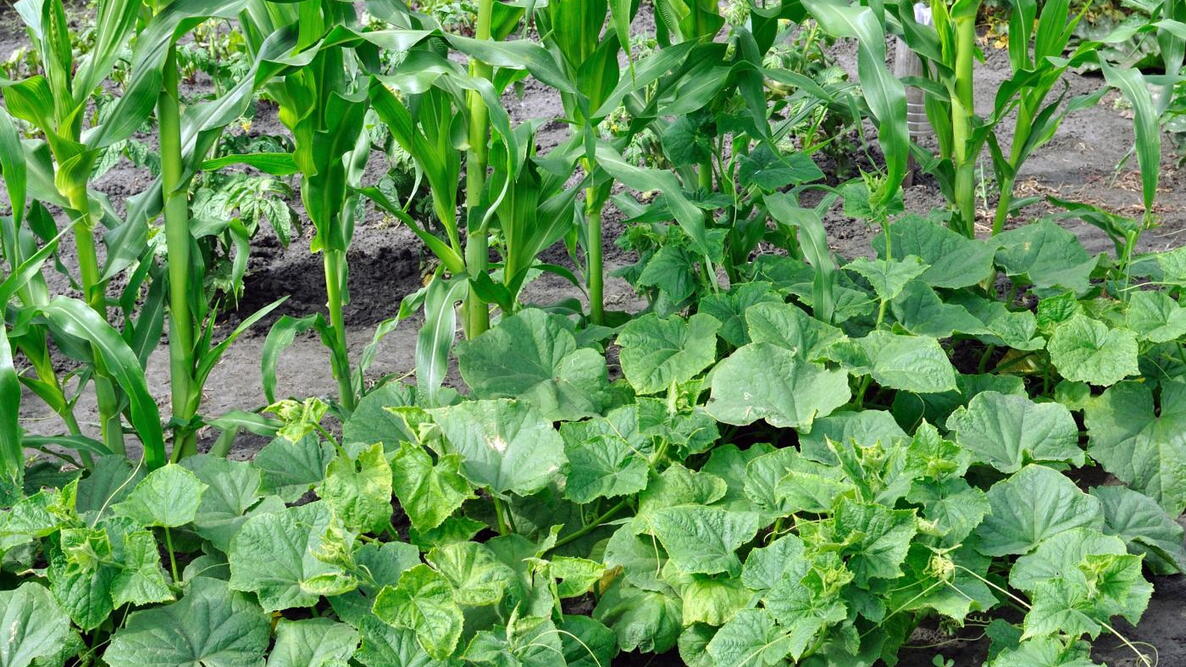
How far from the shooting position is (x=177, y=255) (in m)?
2.46

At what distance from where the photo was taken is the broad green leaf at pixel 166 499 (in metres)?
2.10

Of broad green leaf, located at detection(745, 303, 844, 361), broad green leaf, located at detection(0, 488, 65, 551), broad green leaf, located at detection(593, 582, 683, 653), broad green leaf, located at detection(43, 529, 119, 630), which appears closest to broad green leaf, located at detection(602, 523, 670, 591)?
broad green leaf, located at detection(593, 582, 683, 653)

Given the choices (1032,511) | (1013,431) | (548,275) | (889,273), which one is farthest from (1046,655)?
(548,275)

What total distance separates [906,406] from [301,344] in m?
1.78

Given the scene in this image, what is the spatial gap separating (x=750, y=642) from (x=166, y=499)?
A: 1.09 meters

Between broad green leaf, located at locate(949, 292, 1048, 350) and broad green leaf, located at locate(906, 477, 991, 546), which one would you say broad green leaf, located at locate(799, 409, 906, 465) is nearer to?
broad green leaf, located at locate(906, 477, 991, 546)

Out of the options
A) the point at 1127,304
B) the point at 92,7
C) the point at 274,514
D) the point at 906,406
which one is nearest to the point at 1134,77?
the point at 1127,304

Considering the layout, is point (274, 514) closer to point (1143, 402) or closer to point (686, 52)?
point (686, 52)

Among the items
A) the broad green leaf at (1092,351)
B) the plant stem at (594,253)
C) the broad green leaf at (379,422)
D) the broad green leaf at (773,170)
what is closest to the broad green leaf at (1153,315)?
the broad green leaf at (1092,351)

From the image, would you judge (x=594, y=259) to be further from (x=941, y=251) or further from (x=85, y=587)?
(x=85, y=587)

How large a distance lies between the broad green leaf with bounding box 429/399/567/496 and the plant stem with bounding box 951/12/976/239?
145 cm

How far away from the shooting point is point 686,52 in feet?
8.74

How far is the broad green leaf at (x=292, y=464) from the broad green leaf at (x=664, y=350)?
0.70m

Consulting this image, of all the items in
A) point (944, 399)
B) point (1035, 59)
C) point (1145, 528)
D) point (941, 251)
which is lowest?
point (1145, 528)
